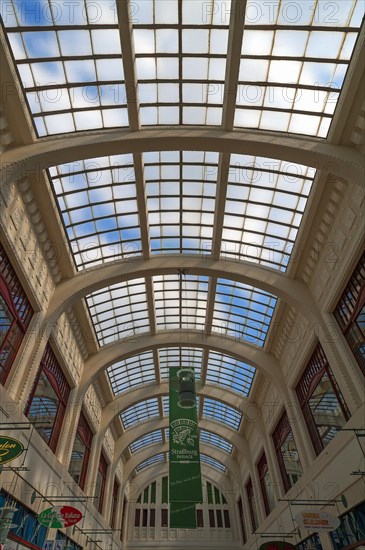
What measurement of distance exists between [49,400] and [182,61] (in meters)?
16.9

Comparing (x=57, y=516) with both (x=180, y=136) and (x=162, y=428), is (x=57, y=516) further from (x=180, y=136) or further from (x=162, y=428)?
(x=162, y=428)

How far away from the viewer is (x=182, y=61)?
43.4ft

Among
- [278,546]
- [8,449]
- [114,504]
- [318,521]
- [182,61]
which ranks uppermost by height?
[182,61]

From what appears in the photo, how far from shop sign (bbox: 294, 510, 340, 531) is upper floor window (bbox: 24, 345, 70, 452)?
11728mm

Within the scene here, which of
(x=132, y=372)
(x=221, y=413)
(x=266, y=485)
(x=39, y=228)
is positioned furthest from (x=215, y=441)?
(x=39, y=228)

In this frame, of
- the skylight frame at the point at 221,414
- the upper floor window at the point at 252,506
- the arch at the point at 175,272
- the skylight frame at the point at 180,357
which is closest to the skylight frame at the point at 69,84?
the arch at the point at 175,272

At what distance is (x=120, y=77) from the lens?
43.9ft

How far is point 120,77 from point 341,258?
37.1 feet

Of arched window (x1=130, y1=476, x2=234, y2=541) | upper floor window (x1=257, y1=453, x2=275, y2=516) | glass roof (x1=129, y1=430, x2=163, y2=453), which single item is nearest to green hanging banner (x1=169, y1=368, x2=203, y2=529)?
upper floor window (x1=257, y1=453, x2=275, y2=516)

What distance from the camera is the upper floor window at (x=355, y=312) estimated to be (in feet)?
45.9

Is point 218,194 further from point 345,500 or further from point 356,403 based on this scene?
point 345,500

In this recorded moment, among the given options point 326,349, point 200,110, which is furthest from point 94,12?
point 326,349

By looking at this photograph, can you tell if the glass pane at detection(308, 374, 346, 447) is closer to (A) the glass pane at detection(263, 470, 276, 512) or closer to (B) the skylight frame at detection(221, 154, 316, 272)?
(B) the skylight frame at detection(221, 154, 316, 272)

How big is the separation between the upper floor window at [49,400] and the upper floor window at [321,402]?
13.7 metres
